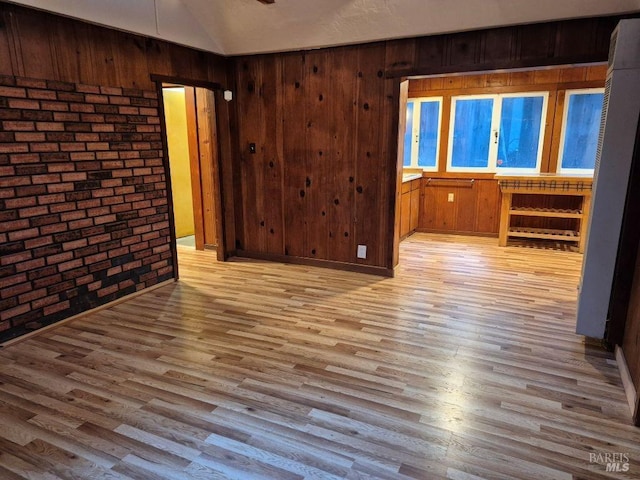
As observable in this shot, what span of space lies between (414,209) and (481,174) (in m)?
1.11

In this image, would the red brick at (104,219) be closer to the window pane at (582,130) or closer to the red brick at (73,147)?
the red brick at (73,147)

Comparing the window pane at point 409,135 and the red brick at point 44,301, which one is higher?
the window pane at point 409,135

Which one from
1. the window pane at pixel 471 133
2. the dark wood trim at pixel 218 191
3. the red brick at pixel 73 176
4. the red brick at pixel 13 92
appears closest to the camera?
the red brick at pixel 13 92

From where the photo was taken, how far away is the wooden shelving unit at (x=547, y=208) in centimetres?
527

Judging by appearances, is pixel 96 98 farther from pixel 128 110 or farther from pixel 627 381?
pixel 627 381

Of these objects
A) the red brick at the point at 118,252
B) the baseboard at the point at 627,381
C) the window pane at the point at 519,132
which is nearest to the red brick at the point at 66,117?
the red brick at the point at 118,252

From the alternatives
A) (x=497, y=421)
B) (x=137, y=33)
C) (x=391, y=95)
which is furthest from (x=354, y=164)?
(x=497, y=421)

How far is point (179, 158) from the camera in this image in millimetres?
6574

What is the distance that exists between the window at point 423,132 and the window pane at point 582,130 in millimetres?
1760

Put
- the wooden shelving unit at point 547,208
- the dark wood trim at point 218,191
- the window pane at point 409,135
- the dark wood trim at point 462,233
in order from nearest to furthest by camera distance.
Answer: the dark wood trim at point 218,191
the wooden shelving unit at point 547,208
the dark wood trim at point 462,233
the window pane at point 409,135

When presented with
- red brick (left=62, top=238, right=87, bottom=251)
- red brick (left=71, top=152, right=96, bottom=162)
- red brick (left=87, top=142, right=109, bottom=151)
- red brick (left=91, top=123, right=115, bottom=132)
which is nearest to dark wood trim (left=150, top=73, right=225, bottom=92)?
red brick (left=91, top=123, right=115, bottom=132)

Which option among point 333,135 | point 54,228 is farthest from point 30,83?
point 333,135

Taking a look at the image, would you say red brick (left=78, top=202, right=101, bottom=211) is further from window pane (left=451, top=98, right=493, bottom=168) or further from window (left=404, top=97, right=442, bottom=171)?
window pane (left=451, top=98, right=493, bottom=168)

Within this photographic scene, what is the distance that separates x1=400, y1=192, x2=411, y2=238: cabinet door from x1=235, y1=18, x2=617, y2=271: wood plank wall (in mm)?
1638
